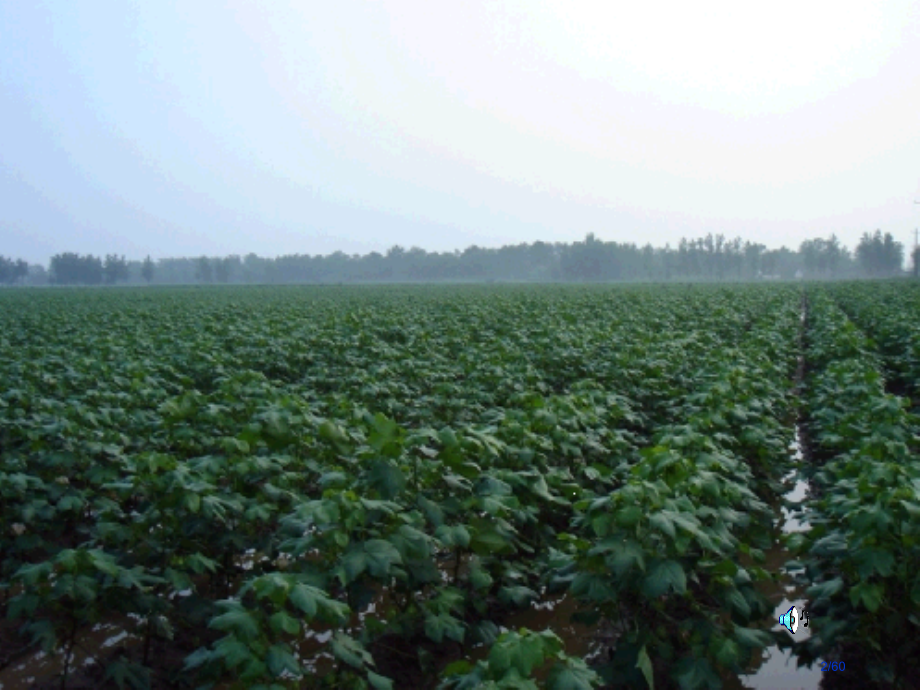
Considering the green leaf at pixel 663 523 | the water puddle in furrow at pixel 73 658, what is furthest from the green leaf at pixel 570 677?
the water puddle in furrow at pixel 73 658

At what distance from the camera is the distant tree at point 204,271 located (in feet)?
520

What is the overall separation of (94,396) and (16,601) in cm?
454

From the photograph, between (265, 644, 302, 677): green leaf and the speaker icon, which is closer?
(265, 644, 302, 677): green leaf

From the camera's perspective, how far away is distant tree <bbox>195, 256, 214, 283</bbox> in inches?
6245

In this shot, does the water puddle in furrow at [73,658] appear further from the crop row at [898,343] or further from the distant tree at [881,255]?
the distant tree at [881,255]

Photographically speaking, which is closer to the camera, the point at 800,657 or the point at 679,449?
the point at 800,657

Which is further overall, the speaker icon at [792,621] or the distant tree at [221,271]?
the distant tree at [221,271]

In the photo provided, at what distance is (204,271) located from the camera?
158625 mm

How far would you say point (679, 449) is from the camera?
17.5ft

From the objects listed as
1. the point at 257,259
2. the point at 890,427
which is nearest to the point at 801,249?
the point at 257,259

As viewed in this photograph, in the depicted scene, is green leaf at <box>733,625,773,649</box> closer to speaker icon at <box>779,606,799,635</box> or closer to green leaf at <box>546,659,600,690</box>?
speaker icon at <box>779,606,799,635</box>

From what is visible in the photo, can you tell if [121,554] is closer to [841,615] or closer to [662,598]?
[662,598]

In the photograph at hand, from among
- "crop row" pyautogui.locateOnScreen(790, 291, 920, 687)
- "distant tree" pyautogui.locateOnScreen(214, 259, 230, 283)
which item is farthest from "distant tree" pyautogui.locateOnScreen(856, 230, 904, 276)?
"crop row" pyautogui.locateOnScreen(790, 291, 920, 687)

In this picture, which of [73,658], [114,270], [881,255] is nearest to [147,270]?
[114,270]
